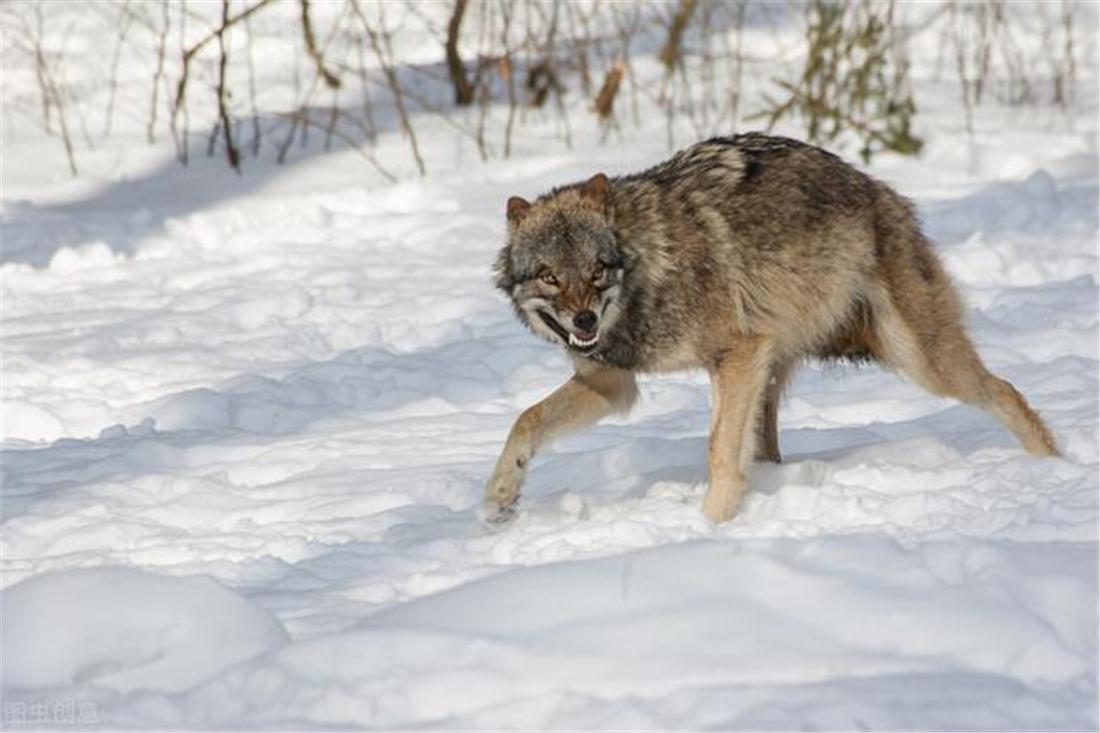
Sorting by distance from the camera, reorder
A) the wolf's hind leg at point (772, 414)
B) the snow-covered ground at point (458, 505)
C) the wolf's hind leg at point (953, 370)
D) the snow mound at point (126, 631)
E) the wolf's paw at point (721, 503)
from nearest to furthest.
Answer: the snow-covered ground at point (458, 505)
the snow mound at point (126, 631)
the wolf's paw at point (721, 503)
the wolf's hind leg at point (953, 370)
the wolf's hind leg at point (772, 414)

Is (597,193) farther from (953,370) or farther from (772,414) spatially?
(953,370)

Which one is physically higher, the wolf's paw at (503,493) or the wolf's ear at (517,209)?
the wolf's ear at (517,209)

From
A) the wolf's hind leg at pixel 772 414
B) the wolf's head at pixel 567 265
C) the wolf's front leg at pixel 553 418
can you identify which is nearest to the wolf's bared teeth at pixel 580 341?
the wolf's head at pixel 567 265

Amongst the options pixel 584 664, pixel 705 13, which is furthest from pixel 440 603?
pixel 705 13

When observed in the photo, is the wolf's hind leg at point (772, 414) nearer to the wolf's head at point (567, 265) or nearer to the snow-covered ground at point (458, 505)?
the snow-covered ground at point (458, 505)

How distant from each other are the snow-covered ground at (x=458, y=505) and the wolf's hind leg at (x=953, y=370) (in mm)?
170

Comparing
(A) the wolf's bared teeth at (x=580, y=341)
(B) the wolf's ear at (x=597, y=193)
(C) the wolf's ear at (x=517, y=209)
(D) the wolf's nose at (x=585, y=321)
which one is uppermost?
(B) the wolf's ear at (x=597, y=193)

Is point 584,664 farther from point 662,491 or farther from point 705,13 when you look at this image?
point 705,13

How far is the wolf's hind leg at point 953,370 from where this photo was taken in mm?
5773

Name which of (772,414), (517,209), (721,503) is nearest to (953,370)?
(772,414)

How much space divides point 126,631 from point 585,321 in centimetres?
168

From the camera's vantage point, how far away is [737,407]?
5492 mm

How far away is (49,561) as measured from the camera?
538 cm

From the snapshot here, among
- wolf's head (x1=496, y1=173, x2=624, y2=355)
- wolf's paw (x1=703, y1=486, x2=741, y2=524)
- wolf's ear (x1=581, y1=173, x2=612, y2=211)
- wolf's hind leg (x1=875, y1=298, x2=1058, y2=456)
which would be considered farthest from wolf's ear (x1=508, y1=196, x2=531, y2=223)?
wolf's hind leg (x1=875, y1=298, x2=1058, y2=456)
